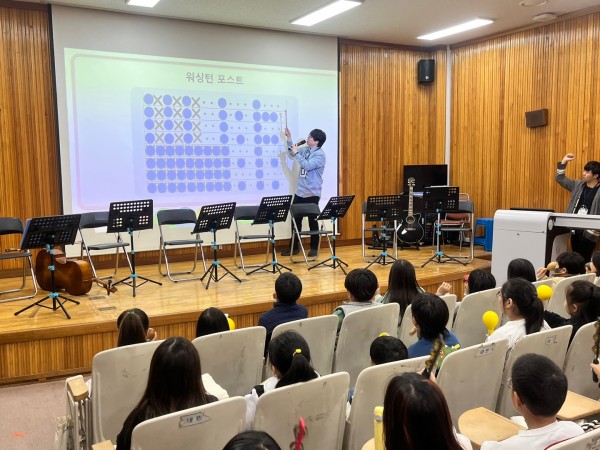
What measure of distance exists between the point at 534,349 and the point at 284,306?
159 centimetres

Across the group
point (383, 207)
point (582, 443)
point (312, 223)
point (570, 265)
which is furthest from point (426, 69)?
point (582, 443)

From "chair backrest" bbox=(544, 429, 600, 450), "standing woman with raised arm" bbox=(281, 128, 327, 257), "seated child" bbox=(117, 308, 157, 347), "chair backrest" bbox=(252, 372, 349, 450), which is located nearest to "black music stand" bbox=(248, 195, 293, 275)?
"standing woman with raised arm" bbox=(281, 128, 327, 257)

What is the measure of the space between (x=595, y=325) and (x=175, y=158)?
6.18 m

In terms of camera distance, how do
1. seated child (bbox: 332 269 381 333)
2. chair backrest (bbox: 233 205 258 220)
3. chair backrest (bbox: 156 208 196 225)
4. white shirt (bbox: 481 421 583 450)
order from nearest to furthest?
white shirt (bbox: 481 421 583 450) < seated child (bbox: 332 269 381 333) < chair backrest (bbox: 156 208 196 225) < chair backrest (bbox: 233 205 258 220)

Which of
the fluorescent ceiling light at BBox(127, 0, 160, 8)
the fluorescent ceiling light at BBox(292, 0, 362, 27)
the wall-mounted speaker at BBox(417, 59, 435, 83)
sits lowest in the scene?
the wall-mounted speaker at BBox(417, 59, 435, 83)

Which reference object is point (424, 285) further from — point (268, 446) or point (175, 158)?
point (268, 446)

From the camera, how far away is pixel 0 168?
270 inches

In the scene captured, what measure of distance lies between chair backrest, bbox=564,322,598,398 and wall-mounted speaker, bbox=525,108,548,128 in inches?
239

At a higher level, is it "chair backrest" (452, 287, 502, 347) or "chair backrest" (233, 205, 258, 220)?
"chair backrest" (233, 205, 258, 220)

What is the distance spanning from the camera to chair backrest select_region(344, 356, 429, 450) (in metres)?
2.36

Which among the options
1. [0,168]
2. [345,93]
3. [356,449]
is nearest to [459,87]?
[345,93]

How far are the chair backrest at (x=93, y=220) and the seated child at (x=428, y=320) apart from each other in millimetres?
4809

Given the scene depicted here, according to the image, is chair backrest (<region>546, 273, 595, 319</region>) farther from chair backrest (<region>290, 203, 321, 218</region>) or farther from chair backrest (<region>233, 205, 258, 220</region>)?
chair backrest (<region>233, 205, 258, 220</region>)

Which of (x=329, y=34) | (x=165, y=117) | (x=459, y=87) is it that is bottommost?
(x=165, y=117)
